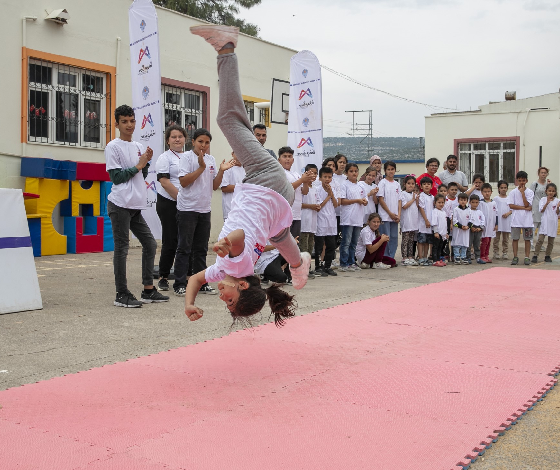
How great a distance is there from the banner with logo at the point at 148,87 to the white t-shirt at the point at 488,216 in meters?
6.45

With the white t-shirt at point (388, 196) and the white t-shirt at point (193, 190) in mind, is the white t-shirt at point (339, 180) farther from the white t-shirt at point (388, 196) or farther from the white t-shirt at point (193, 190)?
the white t-shirt at point (193, 190)

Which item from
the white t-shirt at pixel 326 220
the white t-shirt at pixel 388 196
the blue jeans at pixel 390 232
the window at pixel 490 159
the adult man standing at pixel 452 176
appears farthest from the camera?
the window at pixel 490 159

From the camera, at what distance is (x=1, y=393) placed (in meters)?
3.39

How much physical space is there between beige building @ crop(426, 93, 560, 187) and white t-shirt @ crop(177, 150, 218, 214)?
1803 centimetres

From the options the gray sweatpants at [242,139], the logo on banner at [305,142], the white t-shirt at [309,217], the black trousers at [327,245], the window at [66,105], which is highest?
the window at [66,105]

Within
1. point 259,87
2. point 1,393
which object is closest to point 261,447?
point 1,393

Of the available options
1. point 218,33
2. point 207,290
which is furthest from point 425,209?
point 218,33

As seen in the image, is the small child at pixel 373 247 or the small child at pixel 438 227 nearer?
the small child at pixel 373 247

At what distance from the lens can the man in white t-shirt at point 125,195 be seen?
19.5 feet

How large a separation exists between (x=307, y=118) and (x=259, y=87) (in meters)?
5.89

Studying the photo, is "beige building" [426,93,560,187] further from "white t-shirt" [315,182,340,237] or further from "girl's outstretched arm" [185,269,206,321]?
"girl's outstretched arm" [185,269,206,321]

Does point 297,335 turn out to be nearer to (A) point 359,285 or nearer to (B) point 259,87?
(A) point 359,285

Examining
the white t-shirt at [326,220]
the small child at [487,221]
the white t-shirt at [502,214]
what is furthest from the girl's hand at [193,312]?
the white t-shirt at [502,214]

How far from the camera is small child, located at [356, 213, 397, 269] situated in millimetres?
Result: 9961
